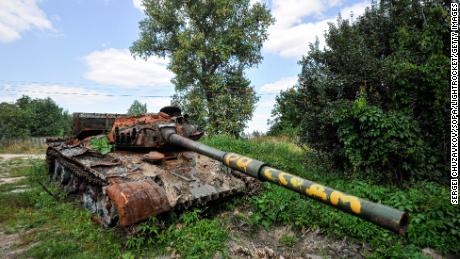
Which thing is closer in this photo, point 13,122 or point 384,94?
point 384,94

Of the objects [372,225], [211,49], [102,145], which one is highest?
[211,49]

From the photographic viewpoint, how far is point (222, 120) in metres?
17.9

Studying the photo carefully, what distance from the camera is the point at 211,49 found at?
58.8 feet

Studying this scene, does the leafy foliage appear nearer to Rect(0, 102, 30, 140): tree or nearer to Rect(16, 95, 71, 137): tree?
Rect(0, 102, 30, 140): tree

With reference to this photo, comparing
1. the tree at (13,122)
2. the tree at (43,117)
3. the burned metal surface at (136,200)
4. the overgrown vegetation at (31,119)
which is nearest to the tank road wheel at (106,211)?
the burned metal surface at (136,200)

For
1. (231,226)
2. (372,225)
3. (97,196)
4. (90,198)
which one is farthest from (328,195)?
(90,198)

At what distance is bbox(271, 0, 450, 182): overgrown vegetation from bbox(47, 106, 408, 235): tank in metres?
2.70

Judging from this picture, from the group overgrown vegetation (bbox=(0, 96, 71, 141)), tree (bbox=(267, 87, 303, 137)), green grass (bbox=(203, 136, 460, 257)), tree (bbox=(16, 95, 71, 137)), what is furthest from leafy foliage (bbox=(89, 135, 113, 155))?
tree (bbox=(16, 95, 71, 137))

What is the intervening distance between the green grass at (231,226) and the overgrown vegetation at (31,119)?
33135mm

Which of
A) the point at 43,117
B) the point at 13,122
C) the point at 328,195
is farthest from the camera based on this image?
the point at 43,117

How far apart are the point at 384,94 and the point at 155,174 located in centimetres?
595

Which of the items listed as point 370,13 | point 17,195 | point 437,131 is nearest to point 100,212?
point 17,195

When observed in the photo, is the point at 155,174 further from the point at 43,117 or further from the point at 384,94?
the point at 43,117

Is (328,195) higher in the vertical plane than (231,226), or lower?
higher
